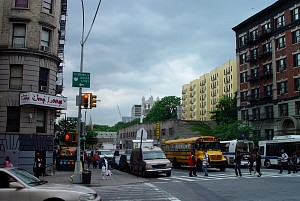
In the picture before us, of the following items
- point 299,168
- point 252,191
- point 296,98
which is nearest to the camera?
point 252,191

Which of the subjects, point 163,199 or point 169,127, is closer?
point 163,199

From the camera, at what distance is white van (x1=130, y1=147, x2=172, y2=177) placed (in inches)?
1051

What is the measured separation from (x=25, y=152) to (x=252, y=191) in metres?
17.3

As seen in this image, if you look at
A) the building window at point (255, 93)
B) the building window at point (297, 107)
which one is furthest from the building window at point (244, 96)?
the building window at point (297, 107)

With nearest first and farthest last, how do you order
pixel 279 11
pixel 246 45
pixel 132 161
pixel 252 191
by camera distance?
pixel 252 191 < pixel 132 161 < pixel 279 11 < pixel 246 45

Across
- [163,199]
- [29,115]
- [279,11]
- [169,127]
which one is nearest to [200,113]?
[169,127]

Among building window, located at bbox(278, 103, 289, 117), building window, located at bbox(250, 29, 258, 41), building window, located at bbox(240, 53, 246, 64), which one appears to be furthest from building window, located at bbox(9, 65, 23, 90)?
building window, located at bbox(240, 53, 246, 64)

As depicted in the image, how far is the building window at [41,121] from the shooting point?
28250 mm

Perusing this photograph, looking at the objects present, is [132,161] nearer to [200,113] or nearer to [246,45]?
[246,45]

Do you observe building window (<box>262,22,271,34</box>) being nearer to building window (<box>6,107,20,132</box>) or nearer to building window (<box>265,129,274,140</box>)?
building window (<box>265,129,274,140</box>)

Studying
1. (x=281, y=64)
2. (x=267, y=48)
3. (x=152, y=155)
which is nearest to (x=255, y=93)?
(x=267, y=48)

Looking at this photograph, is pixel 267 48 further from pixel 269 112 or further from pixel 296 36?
pixel 269 112

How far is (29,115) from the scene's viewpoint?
89.8ft

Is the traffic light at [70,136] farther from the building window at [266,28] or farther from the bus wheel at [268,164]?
the building window at [266,28]
